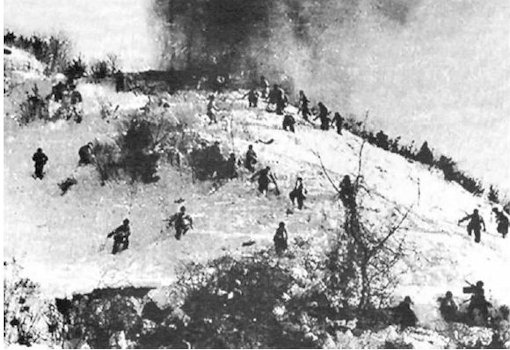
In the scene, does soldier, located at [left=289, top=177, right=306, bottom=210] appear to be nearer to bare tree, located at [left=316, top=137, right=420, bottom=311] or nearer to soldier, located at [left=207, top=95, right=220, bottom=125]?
bare tree, located at [left=316, top=137, right=420, bottom=311]

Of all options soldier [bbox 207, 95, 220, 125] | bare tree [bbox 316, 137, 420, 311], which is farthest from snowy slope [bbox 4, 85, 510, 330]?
soldier [bbox 207, 95, 220, 125]

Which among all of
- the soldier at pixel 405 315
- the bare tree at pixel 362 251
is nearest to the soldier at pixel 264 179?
the bare tree at pixel 362 251

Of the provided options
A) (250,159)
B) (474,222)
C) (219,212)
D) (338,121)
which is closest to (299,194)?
(250,159)

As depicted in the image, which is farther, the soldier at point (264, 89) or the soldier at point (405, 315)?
the soldier at point (264, 89)

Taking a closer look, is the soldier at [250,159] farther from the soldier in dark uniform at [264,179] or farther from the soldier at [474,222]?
the soldier at [474,222]

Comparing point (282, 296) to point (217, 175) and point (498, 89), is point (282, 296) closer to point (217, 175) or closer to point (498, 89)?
point (217, 175)
